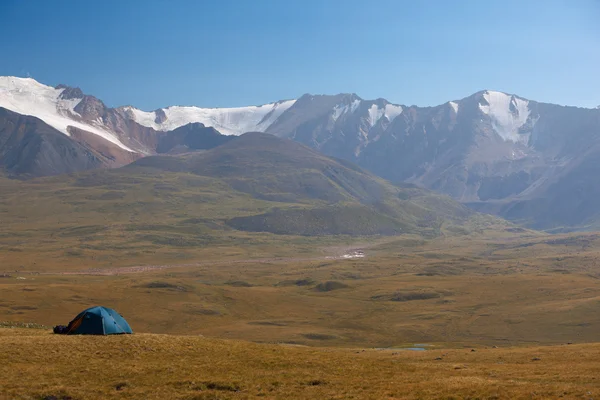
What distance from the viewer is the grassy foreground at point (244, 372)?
3712 centimetres

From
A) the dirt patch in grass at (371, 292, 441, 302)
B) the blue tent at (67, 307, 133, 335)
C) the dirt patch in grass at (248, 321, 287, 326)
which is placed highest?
the blue tent at (67, 307, 133, 335)

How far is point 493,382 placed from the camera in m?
39.6

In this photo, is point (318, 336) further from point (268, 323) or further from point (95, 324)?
point (95, 324)

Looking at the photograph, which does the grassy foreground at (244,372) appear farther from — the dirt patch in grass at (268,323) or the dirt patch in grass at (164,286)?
the dirt patch in grass at (164,286)

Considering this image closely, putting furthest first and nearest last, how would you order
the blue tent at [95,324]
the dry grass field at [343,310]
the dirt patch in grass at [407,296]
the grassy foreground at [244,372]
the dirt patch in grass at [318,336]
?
the dirt patch in grass at [407,296] → the dry grass field at [343,310] → the dirt patch in grass at [318,336] → the blue tent at [95,324] → the grassy foreground at [244,372]

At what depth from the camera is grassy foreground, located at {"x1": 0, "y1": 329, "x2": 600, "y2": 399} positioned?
Answer: 37.1m

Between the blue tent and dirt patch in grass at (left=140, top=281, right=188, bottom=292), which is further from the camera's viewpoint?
dirt patch in grass at (left=140, top=281, right=188, bottom=292)

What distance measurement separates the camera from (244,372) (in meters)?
43.1

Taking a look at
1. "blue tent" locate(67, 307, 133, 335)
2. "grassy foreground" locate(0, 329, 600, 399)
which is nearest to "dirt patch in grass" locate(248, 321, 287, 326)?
"grassy foreground" locate(0, 329, 600, 399)

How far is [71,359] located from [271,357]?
15.2 m

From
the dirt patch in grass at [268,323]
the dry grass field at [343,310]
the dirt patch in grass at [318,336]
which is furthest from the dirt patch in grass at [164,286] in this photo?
the dirt patch in grass at [318,336]

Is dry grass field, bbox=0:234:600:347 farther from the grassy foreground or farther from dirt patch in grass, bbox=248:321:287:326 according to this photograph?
the grassy foreground

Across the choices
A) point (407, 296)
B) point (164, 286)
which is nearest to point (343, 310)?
point (407, 296)

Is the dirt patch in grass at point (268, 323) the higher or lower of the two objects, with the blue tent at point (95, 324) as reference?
lower
